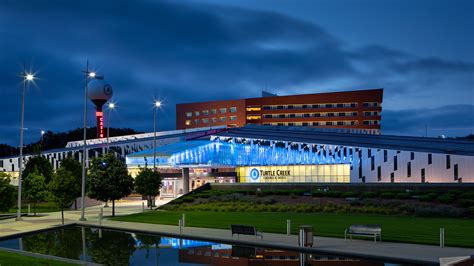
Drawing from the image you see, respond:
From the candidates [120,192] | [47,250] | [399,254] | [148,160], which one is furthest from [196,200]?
[399,254]

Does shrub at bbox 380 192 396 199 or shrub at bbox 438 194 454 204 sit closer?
shrub at bbox 438 194 454 204

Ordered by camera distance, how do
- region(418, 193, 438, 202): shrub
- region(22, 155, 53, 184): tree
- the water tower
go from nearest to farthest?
region(418, 193, 438, 202): shrub < region(22, 155, 53, 184): tree < the water tower

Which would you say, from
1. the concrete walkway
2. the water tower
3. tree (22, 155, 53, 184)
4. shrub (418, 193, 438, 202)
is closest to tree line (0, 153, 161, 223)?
the concrete walkway

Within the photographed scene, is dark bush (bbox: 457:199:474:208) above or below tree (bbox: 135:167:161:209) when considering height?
below

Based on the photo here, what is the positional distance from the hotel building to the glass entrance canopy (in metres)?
69.7

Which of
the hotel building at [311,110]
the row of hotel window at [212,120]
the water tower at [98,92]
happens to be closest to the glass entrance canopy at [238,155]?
the water tower at [98,92]

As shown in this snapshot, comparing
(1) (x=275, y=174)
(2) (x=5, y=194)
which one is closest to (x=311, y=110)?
(1) (x=275, y=174)

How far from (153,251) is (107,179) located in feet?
74.4

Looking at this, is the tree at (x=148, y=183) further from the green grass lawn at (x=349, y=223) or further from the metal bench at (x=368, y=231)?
the metal bench at (x=368, y=231)

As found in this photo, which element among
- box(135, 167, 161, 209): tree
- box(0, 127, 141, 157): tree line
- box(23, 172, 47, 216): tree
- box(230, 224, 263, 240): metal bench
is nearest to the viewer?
box(230, 224, 263, 240): metal bench

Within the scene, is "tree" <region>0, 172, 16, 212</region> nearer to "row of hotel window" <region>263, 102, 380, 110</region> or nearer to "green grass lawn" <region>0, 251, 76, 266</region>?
"green grass lawn" <region>0, 251, 76, 266</region>

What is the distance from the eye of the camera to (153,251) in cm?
2344

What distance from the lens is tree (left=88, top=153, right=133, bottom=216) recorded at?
4494cm

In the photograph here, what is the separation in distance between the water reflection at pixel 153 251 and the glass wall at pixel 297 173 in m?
34.9
